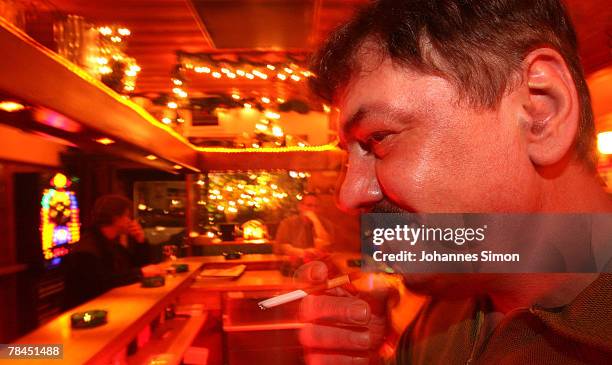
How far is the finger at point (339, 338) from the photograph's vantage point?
680 mm

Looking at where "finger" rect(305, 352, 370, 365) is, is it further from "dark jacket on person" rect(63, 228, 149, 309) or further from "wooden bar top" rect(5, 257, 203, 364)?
"dark jacket on person" rect(63, 228, 149, 309)

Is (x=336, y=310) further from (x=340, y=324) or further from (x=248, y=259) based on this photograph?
(x=248, y=259)

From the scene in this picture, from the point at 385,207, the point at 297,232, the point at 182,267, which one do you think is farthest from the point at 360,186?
the point at 182,267

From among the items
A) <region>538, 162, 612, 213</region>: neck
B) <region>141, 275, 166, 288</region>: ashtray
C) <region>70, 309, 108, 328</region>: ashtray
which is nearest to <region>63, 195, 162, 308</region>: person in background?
<region>141, 275, 166, 288</region>: ashtray

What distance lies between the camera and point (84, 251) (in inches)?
81.6

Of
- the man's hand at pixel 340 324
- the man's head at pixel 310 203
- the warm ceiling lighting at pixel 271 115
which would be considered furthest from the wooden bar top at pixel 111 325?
the warm ceiling lighting at pixel 271 115

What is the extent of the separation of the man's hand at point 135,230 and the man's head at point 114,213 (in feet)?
0.10

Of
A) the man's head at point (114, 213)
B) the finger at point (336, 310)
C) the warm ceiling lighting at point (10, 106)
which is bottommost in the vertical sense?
the finger at point (336, 310)

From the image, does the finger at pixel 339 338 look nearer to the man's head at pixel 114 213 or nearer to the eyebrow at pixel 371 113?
the eyebrow at pixel 371 113

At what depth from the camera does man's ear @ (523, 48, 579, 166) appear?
48cm

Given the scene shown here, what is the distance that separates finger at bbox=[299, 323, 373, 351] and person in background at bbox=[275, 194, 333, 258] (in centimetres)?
86

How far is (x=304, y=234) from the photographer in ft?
6.02

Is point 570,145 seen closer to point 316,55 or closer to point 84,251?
point 316,55

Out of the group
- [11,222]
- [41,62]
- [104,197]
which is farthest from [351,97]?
[11,222]
